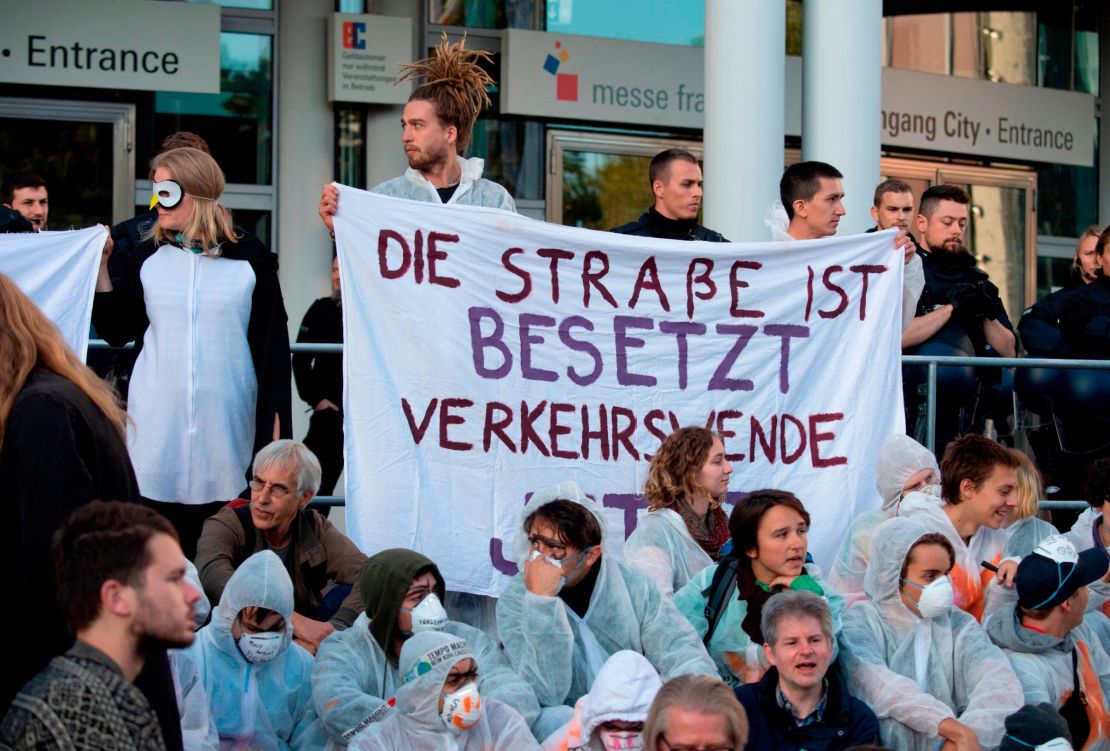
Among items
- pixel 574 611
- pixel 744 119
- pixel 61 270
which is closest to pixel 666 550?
pixel 574 611

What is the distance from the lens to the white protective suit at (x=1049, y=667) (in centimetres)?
650

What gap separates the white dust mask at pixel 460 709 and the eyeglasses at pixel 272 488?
1.42m

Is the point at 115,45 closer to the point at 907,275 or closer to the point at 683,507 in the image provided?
the point at 907,275

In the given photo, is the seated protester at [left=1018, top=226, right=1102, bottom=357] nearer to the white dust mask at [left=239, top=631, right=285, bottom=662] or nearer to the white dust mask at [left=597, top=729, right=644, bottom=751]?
the white dust mask at [left=597, top=729, right=644, bottom=751]

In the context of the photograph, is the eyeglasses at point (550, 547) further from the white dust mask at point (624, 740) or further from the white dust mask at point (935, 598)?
the white dust mask at point (935, 598)

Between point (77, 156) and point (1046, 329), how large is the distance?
701cm

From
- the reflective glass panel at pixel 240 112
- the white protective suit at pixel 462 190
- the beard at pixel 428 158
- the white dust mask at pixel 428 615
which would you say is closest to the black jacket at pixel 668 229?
the white protective suit at pixel 462 190

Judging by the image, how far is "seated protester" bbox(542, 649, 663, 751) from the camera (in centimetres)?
526

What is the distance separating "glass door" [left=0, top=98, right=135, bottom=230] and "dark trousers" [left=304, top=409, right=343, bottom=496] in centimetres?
371

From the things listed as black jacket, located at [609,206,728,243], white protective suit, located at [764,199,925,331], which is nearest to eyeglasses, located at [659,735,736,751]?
black jacket, located at [609,206,728,243]

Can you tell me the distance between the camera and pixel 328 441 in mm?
9320

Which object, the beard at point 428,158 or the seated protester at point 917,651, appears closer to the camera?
the seated protester at point 917,651

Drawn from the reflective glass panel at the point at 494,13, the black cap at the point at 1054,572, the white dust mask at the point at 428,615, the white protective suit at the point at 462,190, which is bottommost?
the white dust mask at the point at 428,615

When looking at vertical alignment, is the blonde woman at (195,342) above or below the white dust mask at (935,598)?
above
